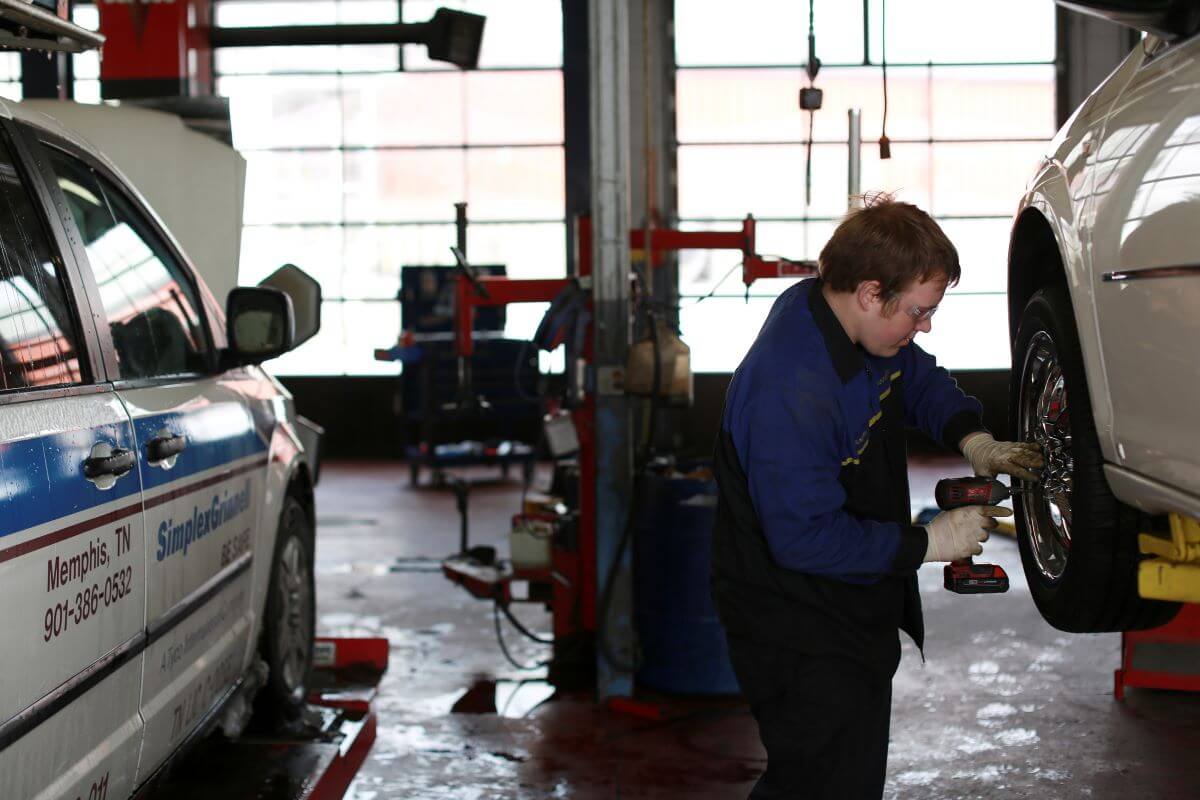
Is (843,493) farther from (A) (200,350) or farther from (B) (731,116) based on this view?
(B) (731,116)

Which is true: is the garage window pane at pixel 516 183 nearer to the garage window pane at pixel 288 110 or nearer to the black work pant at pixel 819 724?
the garage window pane at pixel 288 110

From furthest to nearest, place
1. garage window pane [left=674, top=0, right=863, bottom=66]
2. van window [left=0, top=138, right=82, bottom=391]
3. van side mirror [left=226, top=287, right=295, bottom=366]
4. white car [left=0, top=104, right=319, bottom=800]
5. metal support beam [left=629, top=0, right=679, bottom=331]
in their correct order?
garage window pane [left=674, top=0, right=863, bottom=66] < metal support beam [left=629, top=0, right=679, bottom=331] < van side mirror [left=226, top=287, right=295, bottom=366] < van window [left=0, top=138, right=82, bottom=391] < white car [left=0, top=104, right=319, bottom=800]

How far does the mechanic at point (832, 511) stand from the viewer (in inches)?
86.7

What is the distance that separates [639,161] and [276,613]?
10452mm

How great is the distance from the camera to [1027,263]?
2740 mm

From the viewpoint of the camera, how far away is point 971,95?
1453 cm

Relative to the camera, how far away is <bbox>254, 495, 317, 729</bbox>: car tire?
12.3 feet

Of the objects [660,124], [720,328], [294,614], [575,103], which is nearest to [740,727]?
[294,614]

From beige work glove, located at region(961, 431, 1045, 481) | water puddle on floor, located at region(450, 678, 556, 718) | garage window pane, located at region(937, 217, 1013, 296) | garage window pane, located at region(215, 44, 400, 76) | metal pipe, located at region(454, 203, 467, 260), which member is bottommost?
water puddle on floor, located at region(450, 678, 556, 718)

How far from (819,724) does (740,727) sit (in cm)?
218

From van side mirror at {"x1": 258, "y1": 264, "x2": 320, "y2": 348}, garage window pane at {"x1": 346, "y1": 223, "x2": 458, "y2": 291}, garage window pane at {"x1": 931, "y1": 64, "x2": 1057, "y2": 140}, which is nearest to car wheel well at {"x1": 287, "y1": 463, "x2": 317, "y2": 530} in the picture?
van side mirror at {"x1": 258, "y1": 264, "x2": 320, "y2": 348}

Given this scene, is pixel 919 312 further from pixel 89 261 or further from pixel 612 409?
pixel 612 409

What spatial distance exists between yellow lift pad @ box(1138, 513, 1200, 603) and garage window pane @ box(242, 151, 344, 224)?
1351 centimetres

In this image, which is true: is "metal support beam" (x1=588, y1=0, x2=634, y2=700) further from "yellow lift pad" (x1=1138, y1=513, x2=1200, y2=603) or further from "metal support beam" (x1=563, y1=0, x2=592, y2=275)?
"metal support beam" (x1=563, y1=0, x2=592, y2=275)
